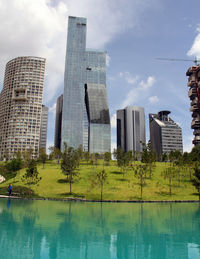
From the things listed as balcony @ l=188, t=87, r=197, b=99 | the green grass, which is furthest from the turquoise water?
balcony @ l=188, t=87, r=197, b=99

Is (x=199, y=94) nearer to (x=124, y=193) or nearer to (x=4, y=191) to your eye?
(x=124, y=193)

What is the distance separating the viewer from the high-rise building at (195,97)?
182 metres

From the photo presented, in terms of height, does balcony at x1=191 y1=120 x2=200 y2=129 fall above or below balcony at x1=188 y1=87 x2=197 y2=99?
below

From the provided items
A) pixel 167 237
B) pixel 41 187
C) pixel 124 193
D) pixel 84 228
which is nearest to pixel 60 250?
pixel 84 228

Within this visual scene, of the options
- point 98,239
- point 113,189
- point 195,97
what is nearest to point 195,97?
point 195,97

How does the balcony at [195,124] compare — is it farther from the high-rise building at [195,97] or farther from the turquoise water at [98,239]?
the turquoise water at [98,239]

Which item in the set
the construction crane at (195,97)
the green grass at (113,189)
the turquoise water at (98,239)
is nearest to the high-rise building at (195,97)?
the construction crane at (195,97)

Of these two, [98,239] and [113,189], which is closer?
[98,239]

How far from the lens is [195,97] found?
187125 mm

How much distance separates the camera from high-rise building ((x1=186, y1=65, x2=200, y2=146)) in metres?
182

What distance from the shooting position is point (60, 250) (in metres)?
18.2

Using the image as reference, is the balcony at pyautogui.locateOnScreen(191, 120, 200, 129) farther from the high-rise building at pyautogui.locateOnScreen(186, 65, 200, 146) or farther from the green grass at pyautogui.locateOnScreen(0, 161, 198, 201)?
the green grass at pyautogui.locateOnScreen(0, 161, 198, 201)

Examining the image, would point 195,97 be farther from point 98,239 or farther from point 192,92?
point 98,239

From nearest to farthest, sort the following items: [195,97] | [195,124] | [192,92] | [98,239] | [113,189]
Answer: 1. [98,239]
2. [113,189]
3. [195,124]
4. [195,97]
5. [192,92]
